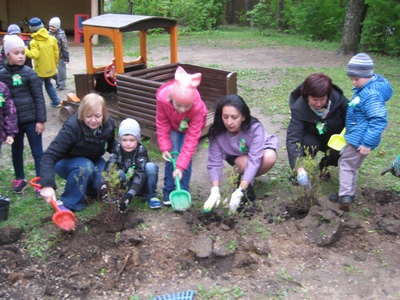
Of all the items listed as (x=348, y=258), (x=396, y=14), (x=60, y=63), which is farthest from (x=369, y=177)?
(x=396, y=14)

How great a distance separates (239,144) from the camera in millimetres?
3904

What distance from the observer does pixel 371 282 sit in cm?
288

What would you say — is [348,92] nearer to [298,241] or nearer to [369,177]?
[369,177]

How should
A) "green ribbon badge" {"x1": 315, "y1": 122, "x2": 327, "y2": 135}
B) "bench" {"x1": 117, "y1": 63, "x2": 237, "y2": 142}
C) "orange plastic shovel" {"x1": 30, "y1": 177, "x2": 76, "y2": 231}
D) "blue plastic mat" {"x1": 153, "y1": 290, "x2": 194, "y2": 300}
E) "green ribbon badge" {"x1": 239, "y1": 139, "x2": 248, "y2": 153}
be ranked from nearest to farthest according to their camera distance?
1. "blue plastic mat" {"x1": 153, "y1": 290, "x2": 194, "y2": 300}
2. "orange plastic shovel" {"x1": 30, "y1": 177, "x2": 76, "y2": 231}
3. "green ribbon badge" {"x1": 239, "y1": 139, "x2": 248, "y2": 153}
4. "green ribbon badge" {"x1": 315, "y1": 122, "x2": 327, "y2": 135}
5. "bench" {"x1": 117, "y1": 63, "x2": 237, "y2": 142}

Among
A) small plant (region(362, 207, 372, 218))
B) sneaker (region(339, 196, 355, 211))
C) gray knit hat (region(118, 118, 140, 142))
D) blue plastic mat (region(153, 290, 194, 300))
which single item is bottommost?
blue plastic mat (region(153, 290, 194, 300))

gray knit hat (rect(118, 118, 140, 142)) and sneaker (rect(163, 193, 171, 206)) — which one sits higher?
gray knit hat (rect(118, 118, 140, 142))

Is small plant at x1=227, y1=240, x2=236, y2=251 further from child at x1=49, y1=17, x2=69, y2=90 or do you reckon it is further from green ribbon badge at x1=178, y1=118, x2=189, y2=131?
child at x1=49, y1=17, x2=69, y2=90

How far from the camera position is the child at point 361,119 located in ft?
11.6

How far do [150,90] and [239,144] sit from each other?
190cm

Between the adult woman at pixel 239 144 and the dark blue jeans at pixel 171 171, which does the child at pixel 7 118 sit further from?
the adult woman at pixel 239 144

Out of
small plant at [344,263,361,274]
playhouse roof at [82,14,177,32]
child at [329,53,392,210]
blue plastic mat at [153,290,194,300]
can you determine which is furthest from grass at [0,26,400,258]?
playhouse roof at [82,14,177,32]

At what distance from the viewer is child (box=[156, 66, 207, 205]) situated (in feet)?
11.5

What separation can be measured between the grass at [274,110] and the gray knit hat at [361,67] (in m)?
1.15

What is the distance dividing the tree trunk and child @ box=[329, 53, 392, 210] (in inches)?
368
